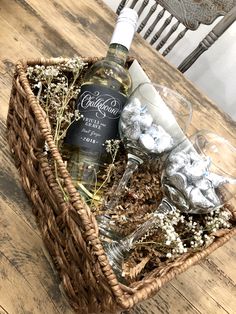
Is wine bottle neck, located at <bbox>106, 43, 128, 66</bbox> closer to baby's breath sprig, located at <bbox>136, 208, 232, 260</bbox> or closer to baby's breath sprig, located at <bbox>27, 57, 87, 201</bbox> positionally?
baby's breath sprig, located at <bbox>27, 57, 87, 201</bbox>

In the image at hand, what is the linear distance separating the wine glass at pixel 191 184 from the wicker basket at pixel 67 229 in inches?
2.6

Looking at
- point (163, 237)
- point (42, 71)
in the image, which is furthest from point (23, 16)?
point (163, 237)

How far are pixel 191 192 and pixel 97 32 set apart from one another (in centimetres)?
72

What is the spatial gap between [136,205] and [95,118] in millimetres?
167

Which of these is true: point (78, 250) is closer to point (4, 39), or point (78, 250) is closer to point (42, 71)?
point (42, 71)

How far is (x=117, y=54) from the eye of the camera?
0.87 metres

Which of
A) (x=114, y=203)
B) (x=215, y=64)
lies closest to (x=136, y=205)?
(x=114, y=203)

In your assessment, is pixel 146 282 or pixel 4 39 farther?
pixel 4 39

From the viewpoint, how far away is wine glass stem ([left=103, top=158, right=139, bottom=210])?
2.58ft

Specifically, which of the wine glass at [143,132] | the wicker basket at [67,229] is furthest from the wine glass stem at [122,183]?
the wicker basket at [67,229]

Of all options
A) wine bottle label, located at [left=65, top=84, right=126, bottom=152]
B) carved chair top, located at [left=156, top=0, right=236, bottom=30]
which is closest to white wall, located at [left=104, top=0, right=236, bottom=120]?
carved chair top, located at [left=156, top=0, right=236, bottom=30]

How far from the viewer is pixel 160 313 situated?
2.62 ft

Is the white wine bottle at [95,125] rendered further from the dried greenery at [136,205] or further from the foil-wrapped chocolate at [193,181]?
the foil-wrapped chocolate at [193,181]

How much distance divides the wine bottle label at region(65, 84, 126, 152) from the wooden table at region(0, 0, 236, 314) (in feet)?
0.51
